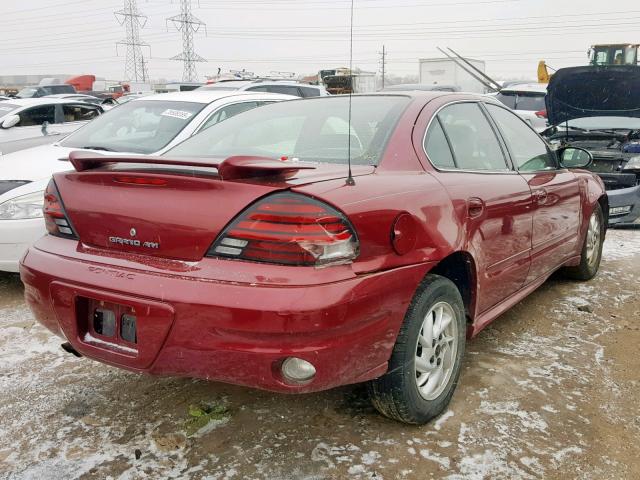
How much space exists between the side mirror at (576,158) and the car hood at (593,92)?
150 inches

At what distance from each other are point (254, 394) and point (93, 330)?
2.89 feet

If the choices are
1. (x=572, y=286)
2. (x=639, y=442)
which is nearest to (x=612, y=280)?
(x=572, y=286)

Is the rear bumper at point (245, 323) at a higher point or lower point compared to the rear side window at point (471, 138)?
lower

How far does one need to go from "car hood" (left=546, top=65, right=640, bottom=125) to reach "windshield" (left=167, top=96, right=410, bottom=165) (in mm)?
5465

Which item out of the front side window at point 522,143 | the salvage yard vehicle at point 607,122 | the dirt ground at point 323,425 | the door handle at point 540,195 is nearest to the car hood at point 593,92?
the salvage yard vehicle at point 607,122

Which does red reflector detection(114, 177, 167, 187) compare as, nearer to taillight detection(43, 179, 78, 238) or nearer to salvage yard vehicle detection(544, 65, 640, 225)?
taillight detection(43, 179, 78, 238)

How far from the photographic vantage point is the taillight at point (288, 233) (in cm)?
205

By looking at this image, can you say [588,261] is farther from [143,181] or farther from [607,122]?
[607,122]

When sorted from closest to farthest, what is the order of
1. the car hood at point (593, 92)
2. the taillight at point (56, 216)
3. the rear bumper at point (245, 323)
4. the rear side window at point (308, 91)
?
the rear bumper at point (245, 323), the taillight at point (56, 216), the car hood at point (593, 92), the rear side window at point (308, 91)

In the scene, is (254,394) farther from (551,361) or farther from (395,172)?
(551,361)

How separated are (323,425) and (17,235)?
9.14 feet

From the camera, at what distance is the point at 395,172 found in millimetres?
2508

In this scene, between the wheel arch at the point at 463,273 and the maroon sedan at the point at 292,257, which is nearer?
the maroon sedan at the point at 292,257

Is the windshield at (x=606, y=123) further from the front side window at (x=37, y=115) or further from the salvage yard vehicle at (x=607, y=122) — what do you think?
the front side window at (x=37, y=115)
